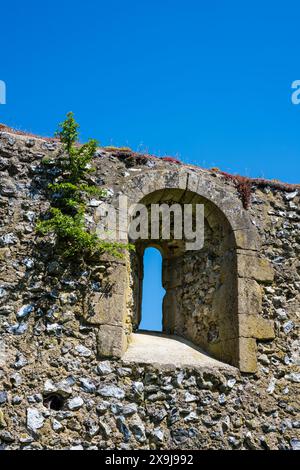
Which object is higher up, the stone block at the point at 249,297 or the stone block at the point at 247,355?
the stone block at the point at 249,297

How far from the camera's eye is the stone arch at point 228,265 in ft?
26.9

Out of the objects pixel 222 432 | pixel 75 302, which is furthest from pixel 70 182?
pixel 222 432

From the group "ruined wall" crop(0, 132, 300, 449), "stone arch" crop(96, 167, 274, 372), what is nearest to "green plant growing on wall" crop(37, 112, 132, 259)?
"ruined wall" crop(0, 132, 300, 449)

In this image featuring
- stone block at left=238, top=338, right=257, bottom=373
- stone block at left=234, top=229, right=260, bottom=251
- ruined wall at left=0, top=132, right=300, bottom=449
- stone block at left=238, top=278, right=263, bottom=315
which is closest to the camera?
ruined wall at left=0, top=132, right=300, bottom=449

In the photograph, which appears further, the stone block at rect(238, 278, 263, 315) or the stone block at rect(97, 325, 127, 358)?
the stone block at rect(238, 278, 263, 315)

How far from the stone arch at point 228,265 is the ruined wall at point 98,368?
0.21 feet

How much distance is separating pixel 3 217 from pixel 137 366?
2668 millimetres

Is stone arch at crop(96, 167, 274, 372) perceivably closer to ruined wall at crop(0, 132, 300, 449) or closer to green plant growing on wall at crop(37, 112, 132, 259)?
ruined wall at crop(0, 132, 300, 449)

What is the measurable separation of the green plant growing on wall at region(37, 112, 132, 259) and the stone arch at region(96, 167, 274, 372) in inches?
26.9

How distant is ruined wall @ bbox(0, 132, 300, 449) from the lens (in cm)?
697

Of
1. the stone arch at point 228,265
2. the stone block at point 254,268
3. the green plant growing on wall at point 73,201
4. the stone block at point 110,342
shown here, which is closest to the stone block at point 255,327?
the stone arch at point 228,265

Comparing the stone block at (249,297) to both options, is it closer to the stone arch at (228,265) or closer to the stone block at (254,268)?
the stone arch at (228,265)

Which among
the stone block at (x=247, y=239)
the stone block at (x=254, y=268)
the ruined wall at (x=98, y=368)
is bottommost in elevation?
the ruined wall at (x=98, y=368)

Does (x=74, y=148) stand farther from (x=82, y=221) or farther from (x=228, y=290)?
(x=228, y=290)
